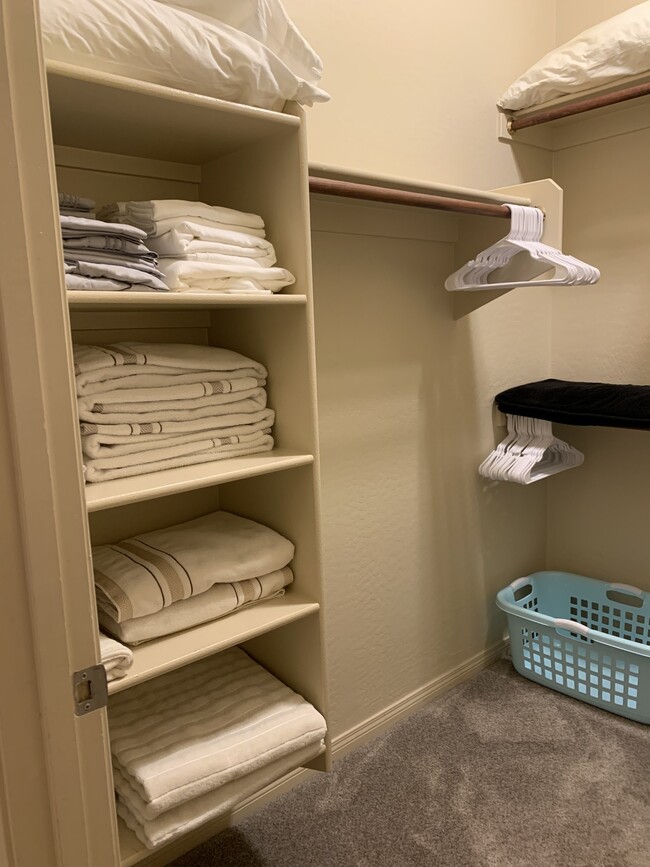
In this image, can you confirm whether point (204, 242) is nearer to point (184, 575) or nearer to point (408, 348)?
point (184, 575)

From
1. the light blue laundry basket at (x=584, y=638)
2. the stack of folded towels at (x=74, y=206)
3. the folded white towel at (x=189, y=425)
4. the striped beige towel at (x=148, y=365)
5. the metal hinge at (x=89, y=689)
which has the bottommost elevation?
the light blue laundry basket at (x=584, y=638)

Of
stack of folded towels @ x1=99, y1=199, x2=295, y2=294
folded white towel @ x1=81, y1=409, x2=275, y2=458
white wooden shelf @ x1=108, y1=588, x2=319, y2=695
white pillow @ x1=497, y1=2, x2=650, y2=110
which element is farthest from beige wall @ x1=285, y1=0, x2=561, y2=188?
white wooden shelf @ x1=108, y1=588, x2=319, y2=695

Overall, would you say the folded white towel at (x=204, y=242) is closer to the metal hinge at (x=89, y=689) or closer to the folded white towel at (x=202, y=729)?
the metal hinge at (x=89, y=689)

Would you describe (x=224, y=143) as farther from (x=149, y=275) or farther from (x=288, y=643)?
(x=288, y=643)

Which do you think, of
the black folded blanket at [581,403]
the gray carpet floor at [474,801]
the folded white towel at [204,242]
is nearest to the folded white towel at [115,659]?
the folded white towel at [204,242]

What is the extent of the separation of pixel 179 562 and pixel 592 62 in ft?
6.26

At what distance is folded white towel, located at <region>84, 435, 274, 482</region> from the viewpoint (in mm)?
1195

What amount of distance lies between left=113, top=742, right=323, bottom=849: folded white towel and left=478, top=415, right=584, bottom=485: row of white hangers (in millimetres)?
1274

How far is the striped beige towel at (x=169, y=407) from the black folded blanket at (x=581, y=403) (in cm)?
115

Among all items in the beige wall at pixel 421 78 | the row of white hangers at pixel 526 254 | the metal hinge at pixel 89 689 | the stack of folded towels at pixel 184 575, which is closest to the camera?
the metal hinge at pixel 89 689

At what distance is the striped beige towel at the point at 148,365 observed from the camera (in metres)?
1.22

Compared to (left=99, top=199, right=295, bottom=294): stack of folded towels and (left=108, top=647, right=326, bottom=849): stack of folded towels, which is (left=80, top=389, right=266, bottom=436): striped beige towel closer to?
(left=99, top=199, right=295, bottom=294): stack of folded towels

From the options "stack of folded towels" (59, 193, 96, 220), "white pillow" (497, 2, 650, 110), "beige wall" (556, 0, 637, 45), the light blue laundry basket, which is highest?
"beige wall" (556, 0, 637, 45)

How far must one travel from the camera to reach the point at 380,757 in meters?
2.02
